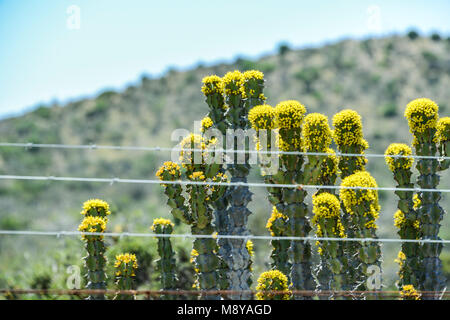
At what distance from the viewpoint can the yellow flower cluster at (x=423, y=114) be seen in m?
5.46

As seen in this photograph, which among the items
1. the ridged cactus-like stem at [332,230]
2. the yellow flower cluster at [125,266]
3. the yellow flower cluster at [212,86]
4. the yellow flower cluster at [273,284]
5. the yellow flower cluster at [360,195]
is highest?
the yellow flower cluster at [212,86]

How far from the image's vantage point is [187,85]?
3328cm

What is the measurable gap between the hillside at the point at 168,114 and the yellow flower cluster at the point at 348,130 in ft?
41.2

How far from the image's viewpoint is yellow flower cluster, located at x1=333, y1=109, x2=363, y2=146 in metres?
5.58

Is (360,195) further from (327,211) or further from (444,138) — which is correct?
(444,138)

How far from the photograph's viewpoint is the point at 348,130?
18.3ft

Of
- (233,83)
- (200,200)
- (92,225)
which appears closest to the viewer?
(200,200)

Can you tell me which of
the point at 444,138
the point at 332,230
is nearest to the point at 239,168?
the point at 332,230

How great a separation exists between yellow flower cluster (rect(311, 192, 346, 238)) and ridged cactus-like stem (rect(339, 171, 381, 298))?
150 millimetres

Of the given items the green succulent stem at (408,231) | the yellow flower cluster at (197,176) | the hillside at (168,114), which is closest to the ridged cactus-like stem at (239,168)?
the yellow flower cluster at (197,176)

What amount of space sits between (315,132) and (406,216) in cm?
138

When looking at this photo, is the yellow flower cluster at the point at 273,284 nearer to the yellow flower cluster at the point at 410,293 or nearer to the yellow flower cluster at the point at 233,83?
the yellow flower cluster at the point at 410,293

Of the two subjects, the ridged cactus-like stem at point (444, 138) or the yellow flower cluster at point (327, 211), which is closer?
the yellow flower cluster at point (327, 211)
